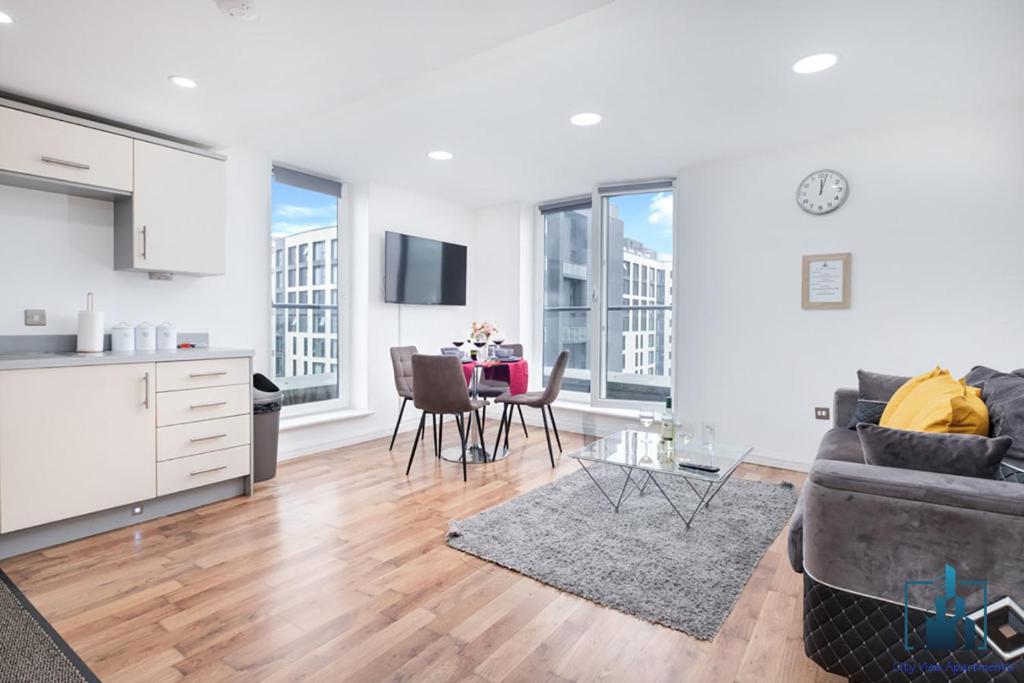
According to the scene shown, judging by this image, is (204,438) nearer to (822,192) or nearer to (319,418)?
(319,418)

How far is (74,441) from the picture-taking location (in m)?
2.62

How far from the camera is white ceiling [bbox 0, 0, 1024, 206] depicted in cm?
212

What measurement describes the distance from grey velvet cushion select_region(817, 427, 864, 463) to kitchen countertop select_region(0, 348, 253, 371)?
3.33 m

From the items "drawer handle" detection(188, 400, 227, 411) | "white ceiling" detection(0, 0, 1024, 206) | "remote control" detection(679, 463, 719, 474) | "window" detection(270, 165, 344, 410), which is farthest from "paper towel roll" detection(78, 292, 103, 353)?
"remote control" detection(679, 463, 719, 474)

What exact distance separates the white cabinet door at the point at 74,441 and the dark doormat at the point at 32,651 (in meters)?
0.57

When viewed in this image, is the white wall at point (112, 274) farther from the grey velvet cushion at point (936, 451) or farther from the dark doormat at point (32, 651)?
the grey velvet cushion at point (936, 451)

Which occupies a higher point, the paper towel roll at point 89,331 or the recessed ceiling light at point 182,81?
the recessed ceiling light at point 182,81

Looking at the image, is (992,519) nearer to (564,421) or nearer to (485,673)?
(485,673)

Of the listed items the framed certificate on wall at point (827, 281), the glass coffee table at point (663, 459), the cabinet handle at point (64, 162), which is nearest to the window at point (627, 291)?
the framed certificate on wall at point (827, 281)

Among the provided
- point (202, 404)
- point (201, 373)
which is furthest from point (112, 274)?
point (202, 404)

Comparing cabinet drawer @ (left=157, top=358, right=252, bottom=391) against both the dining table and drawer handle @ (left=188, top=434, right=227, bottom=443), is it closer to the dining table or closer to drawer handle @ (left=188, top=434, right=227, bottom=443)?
drawer handle @ (left=188, top=434, right=227, bottom=443)

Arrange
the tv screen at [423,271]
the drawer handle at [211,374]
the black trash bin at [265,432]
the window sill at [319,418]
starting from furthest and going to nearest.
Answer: the tv screen at [423,271], the window sill at [319,418], the black trash bin at [265,432], the drawer handle at [211,374]

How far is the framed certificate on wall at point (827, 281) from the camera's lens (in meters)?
3.75

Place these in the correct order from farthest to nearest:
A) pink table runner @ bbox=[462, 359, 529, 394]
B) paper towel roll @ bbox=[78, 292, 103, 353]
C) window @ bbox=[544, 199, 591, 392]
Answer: window @ bbox=[544, 199, 591, 392]
pink table runner @ bbox=[462, 359, 529, 394]
paper towel roll @ bbox=[78, 292, 103, 353]
